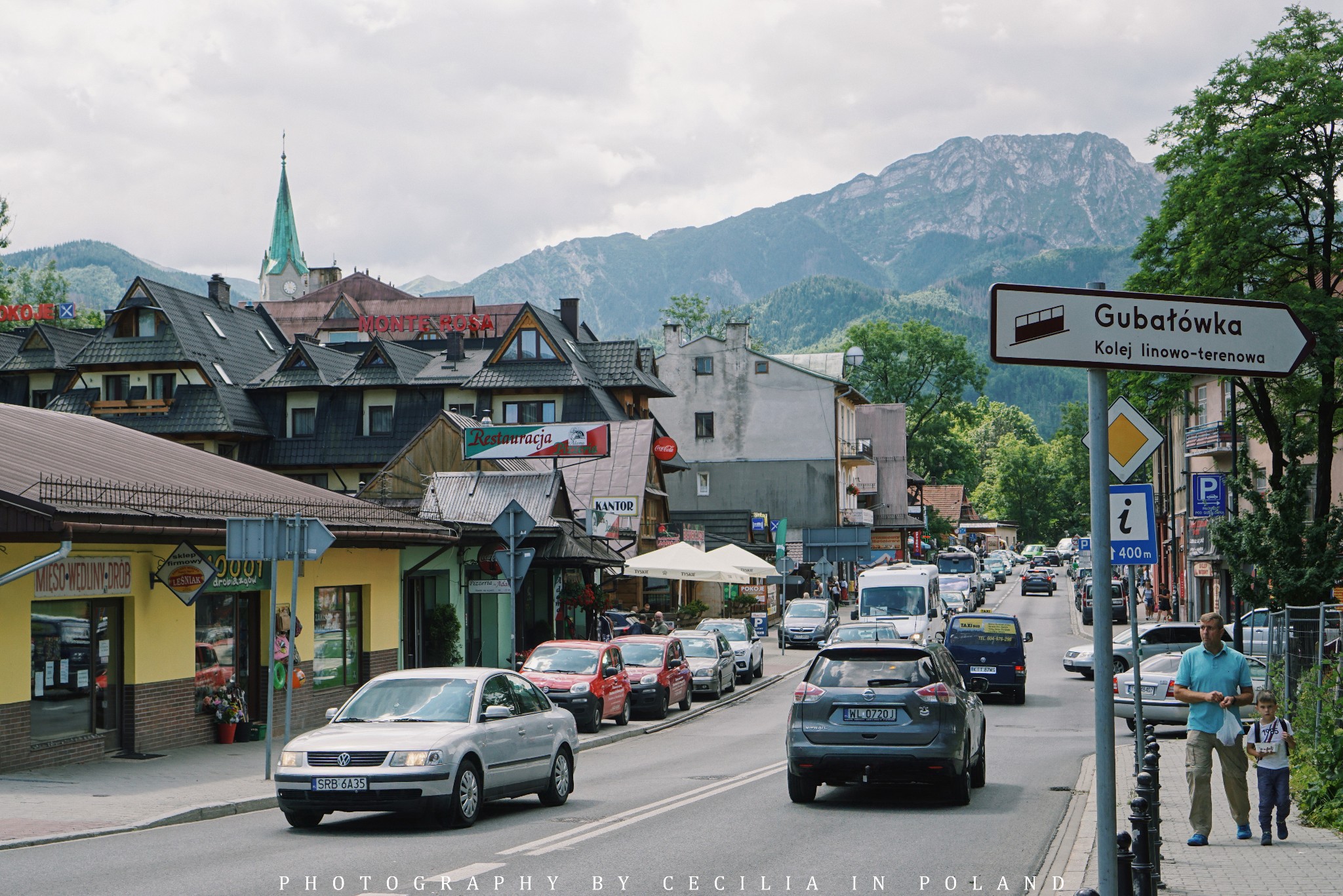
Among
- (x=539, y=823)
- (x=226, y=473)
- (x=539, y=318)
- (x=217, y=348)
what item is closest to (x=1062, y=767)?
(x=539, y=823)

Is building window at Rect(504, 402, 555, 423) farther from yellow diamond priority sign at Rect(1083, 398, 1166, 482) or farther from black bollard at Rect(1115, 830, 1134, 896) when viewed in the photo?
black bollard at Rect(1115, 830, 1134, 896)

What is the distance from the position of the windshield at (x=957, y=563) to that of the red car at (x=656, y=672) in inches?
2434

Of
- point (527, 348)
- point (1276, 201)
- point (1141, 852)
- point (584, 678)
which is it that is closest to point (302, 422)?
point (527, 348)

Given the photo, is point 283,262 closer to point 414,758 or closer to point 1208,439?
point 1208,439

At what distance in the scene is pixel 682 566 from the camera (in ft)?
127

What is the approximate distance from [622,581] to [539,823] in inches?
1573

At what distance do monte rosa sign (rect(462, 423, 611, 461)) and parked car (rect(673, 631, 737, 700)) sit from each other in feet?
21.4

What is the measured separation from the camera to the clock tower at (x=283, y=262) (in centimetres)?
14388

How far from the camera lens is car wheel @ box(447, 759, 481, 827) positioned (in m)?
12.7

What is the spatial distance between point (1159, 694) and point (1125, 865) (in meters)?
19.2

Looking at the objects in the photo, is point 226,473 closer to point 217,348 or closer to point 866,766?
point 866,766

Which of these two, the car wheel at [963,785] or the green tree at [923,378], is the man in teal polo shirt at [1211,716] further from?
the green tree at [923,378]

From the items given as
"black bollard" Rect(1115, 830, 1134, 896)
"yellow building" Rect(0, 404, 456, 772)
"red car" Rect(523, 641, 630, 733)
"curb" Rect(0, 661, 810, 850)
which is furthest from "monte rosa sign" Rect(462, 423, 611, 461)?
"black bollard" Rect(1115, 830, 1134, 896)

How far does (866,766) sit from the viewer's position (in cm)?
1398
